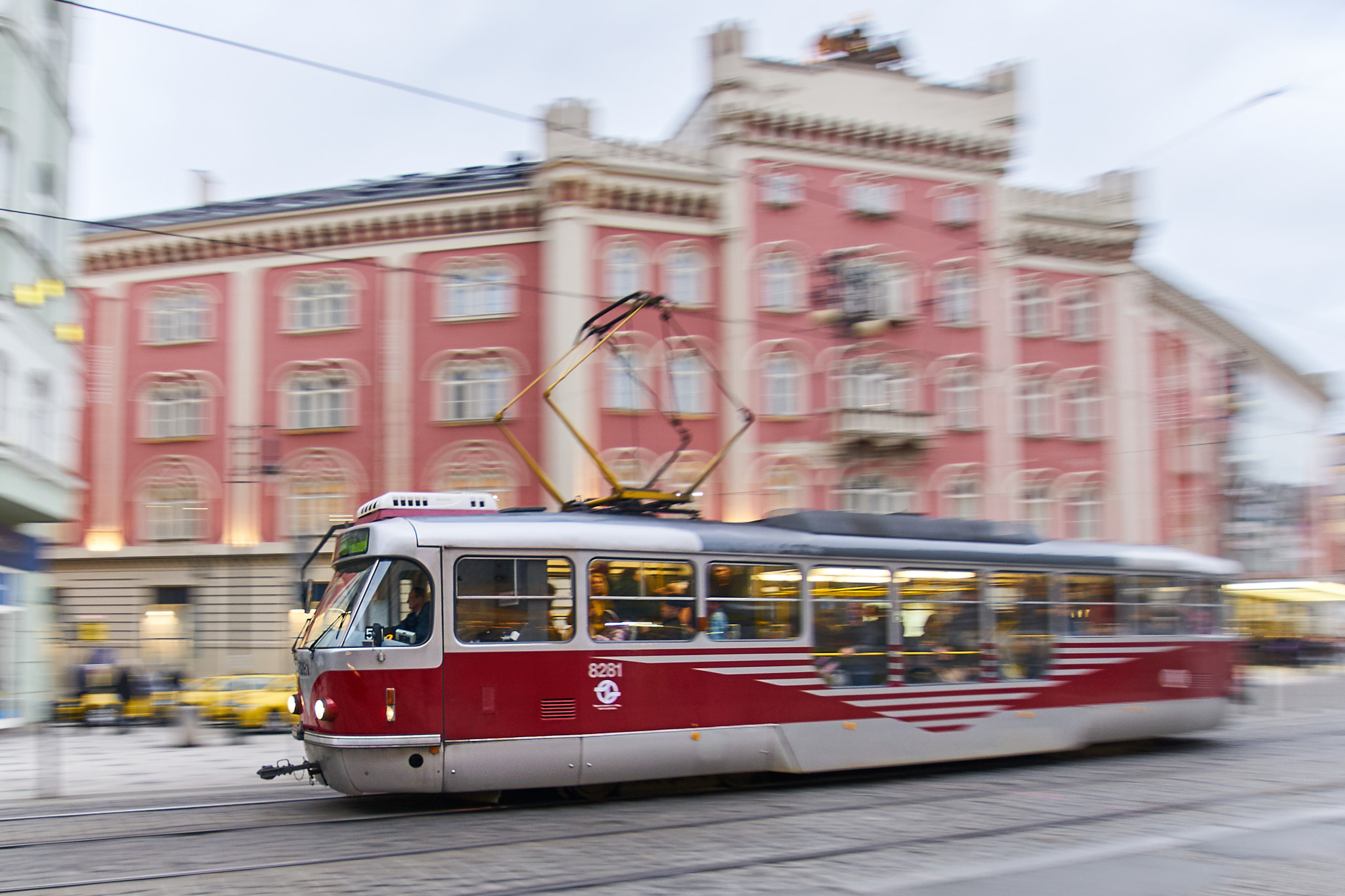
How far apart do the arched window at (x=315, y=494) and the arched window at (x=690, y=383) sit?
9092 mm

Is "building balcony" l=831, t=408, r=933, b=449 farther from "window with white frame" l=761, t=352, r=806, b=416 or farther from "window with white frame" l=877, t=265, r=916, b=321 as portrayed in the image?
"window with white frame" l=877, t=265, r=916, b=321

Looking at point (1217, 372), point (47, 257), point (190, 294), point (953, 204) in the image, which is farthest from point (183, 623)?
point (1217, 372)

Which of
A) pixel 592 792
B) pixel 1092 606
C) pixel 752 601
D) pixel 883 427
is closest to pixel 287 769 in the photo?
pixel 592 792

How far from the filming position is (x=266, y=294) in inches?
1318

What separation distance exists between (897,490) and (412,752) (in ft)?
80.7

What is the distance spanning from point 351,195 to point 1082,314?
860 inches

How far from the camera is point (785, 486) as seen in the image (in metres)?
31.8

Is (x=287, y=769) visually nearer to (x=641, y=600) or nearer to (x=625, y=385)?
(x=641, y=600)

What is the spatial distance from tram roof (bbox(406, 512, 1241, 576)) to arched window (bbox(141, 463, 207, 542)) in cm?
2461

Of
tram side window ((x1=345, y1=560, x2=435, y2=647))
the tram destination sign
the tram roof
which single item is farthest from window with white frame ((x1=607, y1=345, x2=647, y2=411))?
tram side window ((x1=345, y1=560, x2=435, y2=647))

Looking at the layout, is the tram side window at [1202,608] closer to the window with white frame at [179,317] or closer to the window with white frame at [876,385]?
the window with white frame at [876,385]

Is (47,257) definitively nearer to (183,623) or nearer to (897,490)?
(183,623)

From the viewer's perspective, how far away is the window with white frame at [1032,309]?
117 feet

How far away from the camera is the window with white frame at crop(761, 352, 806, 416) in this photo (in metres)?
32.0
